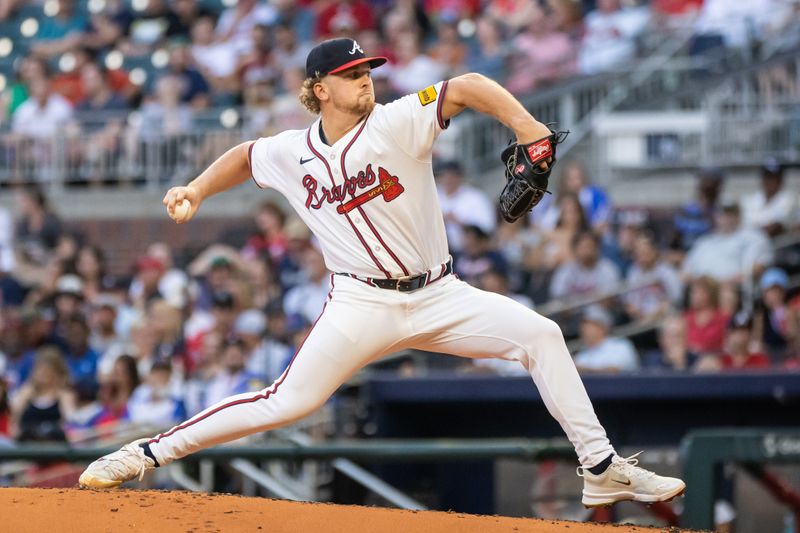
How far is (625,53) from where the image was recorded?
12297 mm

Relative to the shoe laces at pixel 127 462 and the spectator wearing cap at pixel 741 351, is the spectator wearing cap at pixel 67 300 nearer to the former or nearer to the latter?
the spectator wearing cap at pixel 741 351

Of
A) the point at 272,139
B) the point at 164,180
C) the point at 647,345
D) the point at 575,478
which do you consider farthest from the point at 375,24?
the point at 272,139

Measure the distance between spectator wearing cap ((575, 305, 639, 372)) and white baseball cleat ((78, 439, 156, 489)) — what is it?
4.25 meters

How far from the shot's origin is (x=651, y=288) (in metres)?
9.48

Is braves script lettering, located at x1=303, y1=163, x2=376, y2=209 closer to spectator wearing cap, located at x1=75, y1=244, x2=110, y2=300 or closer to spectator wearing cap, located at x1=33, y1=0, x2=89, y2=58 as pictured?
spectator wearing cap, located at x1=75, y1=244, x2=110, y2=300

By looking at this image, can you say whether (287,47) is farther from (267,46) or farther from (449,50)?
(449,50)

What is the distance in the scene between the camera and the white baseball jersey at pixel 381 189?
4.77 m

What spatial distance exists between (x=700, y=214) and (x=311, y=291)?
3015 mm

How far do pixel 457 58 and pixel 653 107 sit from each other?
6.48 feet

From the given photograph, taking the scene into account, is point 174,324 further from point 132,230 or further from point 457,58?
point 457,58

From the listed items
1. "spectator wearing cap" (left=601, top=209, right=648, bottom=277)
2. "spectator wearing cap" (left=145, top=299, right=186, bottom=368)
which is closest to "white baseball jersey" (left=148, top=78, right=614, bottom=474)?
"spectator wearing cap" (left=145, top=299, right=186, bottom=368)

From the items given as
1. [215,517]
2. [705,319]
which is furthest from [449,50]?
[215,517]

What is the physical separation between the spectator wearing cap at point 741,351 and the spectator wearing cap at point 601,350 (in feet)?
1.99

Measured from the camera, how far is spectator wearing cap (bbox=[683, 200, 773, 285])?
9.21 meters
